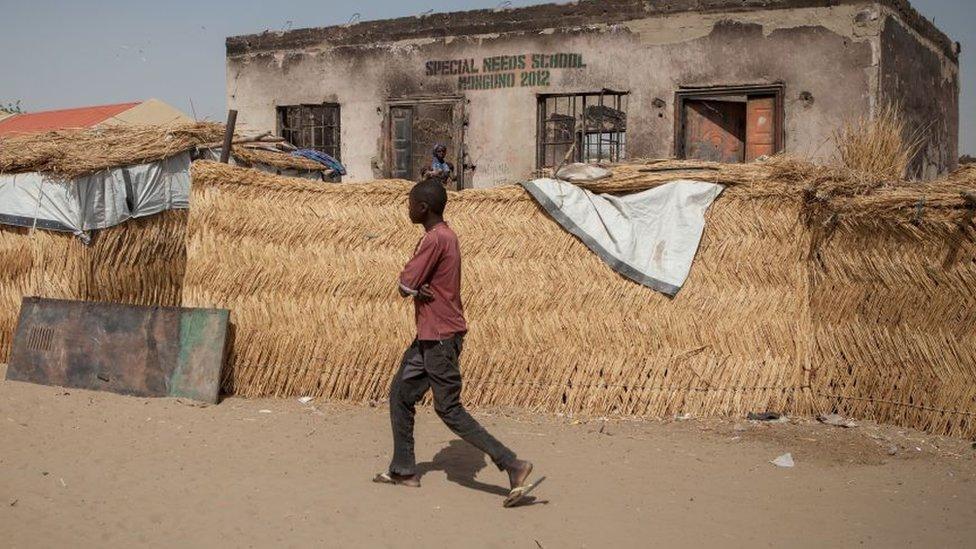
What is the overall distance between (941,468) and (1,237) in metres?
Answer: 7.60

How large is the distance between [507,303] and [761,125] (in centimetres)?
706

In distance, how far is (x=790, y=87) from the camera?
1254 centimetres

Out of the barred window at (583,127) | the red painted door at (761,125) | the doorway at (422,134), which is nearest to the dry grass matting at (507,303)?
the red painted door at (761,125)

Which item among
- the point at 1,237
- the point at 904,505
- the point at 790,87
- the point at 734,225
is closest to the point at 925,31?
the point at 790,87

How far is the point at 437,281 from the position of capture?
504 centimetres

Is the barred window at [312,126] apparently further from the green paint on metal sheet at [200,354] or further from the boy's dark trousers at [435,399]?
the boy's dark trousers at [435,399]

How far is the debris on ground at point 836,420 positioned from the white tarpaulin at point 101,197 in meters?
5.33

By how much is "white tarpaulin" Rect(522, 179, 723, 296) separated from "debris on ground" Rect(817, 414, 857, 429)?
1266 millimetres

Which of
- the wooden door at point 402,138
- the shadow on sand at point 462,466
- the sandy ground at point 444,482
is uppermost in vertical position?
the wooden door at point 402,138

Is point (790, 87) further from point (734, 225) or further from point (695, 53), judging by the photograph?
point (734, 225)

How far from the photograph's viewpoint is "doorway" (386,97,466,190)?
14875 millimetres

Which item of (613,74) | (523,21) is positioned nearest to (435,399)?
(613,74)

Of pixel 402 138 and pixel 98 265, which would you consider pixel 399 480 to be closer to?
pixel 98 265

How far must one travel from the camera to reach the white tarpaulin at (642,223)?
6.89m
